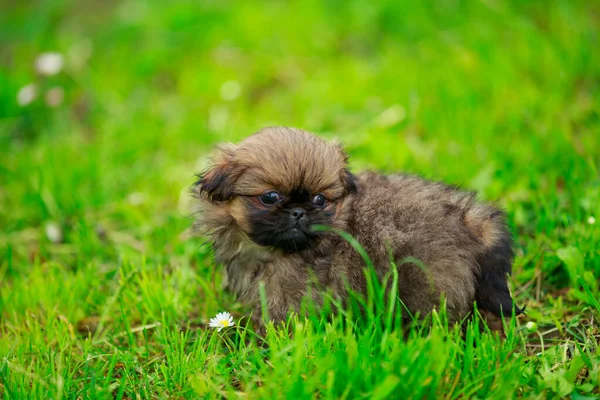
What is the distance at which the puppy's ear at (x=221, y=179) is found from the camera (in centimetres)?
287

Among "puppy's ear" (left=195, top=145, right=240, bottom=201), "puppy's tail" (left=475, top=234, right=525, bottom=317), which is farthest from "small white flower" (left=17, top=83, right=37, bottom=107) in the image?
"puppy's tail" (left=475, top=234, right=525, bottom=317)

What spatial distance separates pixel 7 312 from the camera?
3.26 metres

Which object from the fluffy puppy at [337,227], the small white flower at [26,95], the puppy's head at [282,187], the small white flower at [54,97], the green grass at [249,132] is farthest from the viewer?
the small white flower at [54,97]

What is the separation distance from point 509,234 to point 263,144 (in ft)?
3.95

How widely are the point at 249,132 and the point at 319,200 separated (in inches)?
83.5

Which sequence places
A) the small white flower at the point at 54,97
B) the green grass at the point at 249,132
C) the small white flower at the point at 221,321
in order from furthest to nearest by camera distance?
the small white flower at the point at 54,97, the small white flower at the point at 221,321, the green grass at the point at 249,132

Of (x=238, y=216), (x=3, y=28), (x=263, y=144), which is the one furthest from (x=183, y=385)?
(x=3, y=28)

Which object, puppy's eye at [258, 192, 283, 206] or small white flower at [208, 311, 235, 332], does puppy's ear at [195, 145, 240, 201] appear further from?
small white flower at [208, 311, 235, 332]

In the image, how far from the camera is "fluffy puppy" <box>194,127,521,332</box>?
266 cm

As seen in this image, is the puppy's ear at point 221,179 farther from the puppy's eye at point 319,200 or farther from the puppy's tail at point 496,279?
the puppy's tail at point 496,279

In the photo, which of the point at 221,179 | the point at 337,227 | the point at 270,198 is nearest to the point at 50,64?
the point at 221,179

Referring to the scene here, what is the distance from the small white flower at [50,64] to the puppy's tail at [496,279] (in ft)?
14.2

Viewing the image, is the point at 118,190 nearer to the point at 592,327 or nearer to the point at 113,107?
the point at 113,107

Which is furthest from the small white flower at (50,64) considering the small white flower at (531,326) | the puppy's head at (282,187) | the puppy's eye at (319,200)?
the small white flower at (531,326)
